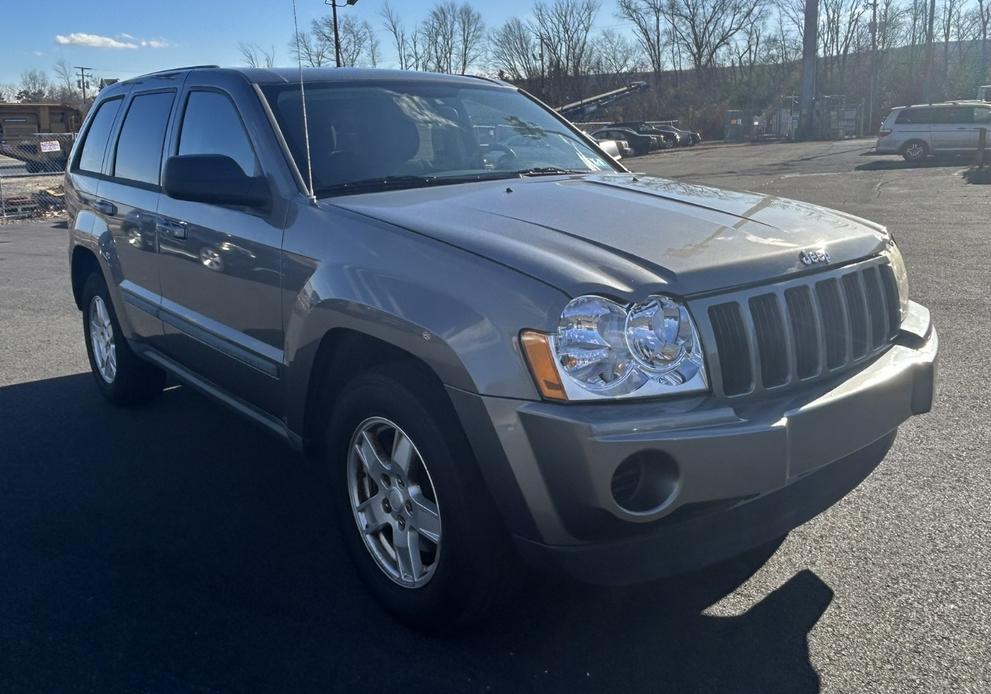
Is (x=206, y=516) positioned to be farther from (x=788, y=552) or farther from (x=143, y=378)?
(x=788, y=552)

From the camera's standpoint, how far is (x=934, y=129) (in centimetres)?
2802

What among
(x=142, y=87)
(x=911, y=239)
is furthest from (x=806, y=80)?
(x=142, y=87)

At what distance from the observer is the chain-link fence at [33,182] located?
Result: 20.2 metres

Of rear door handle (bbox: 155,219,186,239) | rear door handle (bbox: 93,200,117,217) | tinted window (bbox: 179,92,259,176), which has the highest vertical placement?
tinted window (bbox: 179,92,259,176)

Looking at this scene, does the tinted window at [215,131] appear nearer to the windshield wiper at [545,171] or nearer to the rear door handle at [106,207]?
the rear door handle at [106,207]

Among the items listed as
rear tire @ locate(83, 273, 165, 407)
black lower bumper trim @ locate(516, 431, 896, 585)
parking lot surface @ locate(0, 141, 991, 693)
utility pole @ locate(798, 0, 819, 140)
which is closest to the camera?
black lower bumper trim @ locate(516, 431, 896, 585)

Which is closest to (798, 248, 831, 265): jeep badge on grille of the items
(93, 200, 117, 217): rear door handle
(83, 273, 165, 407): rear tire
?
(93, 200, 117, 217): rear door handle

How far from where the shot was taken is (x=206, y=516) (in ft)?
13.4

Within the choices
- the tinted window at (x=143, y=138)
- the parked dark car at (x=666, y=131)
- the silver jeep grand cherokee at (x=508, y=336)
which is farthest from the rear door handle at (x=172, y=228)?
the parked dark car at (x=666, y=131)

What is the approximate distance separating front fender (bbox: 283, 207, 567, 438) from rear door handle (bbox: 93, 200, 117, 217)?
2.11 meters

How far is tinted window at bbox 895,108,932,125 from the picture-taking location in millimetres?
28344

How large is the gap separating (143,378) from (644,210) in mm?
3496

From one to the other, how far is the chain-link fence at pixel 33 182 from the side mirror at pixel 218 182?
18.1 meters

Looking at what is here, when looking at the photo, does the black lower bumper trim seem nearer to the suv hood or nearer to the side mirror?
the suv hood
